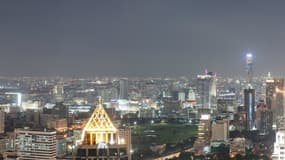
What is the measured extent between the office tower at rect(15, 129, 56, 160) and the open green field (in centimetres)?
313

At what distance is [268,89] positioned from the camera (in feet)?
68.0

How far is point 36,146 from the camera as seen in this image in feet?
39.1

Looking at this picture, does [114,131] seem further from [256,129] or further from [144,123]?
[144,123]

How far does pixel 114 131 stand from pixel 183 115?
56.5 feet

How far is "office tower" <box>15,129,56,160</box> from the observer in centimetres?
1186

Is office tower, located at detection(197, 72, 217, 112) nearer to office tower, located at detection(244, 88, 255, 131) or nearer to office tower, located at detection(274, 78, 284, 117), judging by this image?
office tower, located at detection(244, 88, 255, 131)

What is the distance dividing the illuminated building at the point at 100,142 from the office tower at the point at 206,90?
59.9ft

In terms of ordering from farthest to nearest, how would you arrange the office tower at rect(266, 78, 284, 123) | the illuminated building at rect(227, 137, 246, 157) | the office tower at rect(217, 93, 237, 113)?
the office tower at rect(217, 93, 237, 113)
the office tower at rect(266, 78, 284, 123)
the illuminated building at rect(227, 137, 246, 157)

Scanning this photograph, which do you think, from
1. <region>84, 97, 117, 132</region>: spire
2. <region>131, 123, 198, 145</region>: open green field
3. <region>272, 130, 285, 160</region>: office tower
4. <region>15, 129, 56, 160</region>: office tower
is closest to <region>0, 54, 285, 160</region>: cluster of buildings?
<region>15, 129, 56, 160</region>: office tower

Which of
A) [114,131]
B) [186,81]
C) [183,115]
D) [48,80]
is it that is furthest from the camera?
[186,81]

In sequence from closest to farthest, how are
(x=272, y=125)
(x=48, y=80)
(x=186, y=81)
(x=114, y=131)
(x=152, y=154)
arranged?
(x=114, y=131) → (x=152, y=154) → (x=272, y=125) → (x=48, y=80) → (x=186, y=81)

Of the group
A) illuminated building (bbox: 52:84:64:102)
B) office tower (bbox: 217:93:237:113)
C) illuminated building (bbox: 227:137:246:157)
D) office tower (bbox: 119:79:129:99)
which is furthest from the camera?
office tower (bbox: 119:79:129:99)

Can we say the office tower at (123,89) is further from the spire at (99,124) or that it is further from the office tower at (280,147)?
the office tower at (280,147)

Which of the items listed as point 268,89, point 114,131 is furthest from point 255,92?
point 114,131
